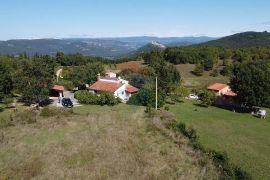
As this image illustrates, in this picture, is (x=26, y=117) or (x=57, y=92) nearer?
(x=26, y=117)

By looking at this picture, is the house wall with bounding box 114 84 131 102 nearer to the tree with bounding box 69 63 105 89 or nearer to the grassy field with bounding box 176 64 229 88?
the tree with bounding box 69 63 105 89

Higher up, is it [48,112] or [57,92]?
[48,112]

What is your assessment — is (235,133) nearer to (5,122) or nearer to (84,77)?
(5,122)

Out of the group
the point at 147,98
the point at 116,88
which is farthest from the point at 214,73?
the point at 147,98

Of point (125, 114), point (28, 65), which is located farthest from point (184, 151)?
point (28, 65)

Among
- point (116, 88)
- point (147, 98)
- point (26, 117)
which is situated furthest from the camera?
point (116, 88)

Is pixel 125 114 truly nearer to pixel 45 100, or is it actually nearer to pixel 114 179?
pixel 45 100

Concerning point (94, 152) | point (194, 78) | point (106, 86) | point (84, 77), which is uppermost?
point (94, 152)
